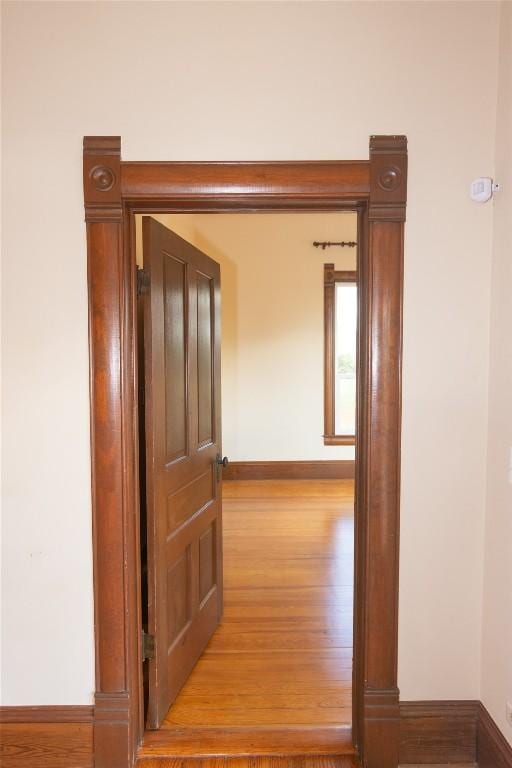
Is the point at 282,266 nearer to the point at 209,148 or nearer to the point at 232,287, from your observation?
the point at 232,287

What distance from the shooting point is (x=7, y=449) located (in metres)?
1.93

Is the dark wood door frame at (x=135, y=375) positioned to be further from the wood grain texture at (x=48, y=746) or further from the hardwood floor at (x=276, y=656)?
the hardwood floor at (x=276, y=656)

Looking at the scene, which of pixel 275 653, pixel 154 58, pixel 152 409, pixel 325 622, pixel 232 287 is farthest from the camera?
pixel 232 287

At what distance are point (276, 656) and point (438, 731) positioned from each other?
979mm

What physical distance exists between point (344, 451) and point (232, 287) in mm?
2511

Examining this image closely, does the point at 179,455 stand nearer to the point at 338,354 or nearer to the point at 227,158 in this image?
the point at 227,158

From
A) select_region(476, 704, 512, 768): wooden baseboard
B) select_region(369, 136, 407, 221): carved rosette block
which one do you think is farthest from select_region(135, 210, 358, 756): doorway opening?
select_region(369, 136, 407, 221): carved rosette block

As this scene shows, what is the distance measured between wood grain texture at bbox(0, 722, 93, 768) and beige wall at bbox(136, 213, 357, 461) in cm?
430

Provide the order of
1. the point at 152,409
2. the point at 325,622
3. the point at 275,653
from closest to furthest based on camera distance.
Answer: the point at 152,409, the point at 275,653, the point at 325,622

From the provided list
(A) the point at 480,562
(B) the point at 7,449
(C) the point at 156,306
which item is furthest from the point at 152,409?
(A) the point at 480,562

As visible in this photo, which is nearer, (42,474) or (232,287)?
(42,474)

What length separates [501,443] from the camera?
6.04ft

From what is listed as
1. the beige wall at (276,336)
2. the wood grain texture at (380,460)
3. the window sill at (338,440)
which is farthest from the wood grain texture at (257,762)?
the window sill at (338,440)

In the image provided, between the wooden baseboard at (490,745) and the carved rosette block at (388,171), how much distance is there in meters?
1.98
